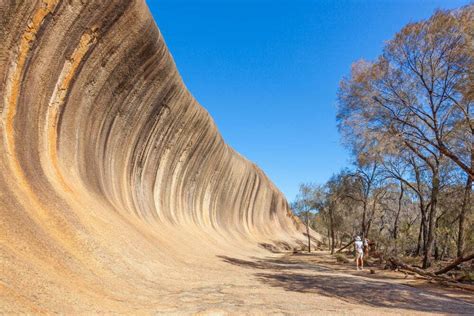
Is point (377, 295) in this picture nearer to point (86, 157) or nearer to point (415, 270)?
point (415, 270)

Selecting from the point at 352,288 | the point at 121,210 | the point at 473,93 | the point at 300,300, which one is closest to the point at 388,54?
the point at 473,93

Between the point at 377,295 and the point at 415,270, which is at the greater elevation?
the point at 415,270

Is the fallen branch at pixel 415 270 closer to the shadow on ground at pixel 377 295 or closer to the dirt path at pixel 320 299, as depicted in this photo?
→ the dirt path at pixel 320 299

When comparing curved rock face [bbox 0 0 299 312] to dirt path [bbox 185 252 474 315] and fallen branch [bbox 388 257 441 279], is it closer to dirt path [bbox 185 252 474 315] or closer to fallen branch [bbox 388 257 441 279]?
dirt path [bbox 185 252 474 315]

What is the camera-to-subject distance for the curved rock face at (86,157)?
5598mm

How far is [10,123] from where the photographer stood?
6867 millimetres

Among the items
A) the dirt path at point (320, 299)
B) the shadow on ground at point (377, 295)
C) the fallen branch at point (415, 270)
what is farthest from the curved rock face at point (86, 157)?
the fallen branch at point (415, 270)

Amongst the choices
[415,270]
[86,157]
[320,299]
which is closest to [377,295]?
[320,299]

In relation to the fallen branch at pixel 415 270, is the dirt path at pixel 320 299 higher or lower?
lower

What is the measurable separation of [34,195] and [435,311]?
8693 mm

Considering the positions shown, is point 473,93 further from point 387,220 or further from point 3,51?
point 387,220

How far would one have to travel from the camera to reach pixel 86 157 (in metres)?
9.77

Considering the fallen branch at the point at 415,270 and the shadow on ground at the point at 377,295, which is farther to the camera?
the fallen branch at the point at 415,270

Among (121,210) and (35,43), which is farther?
(121,210)
